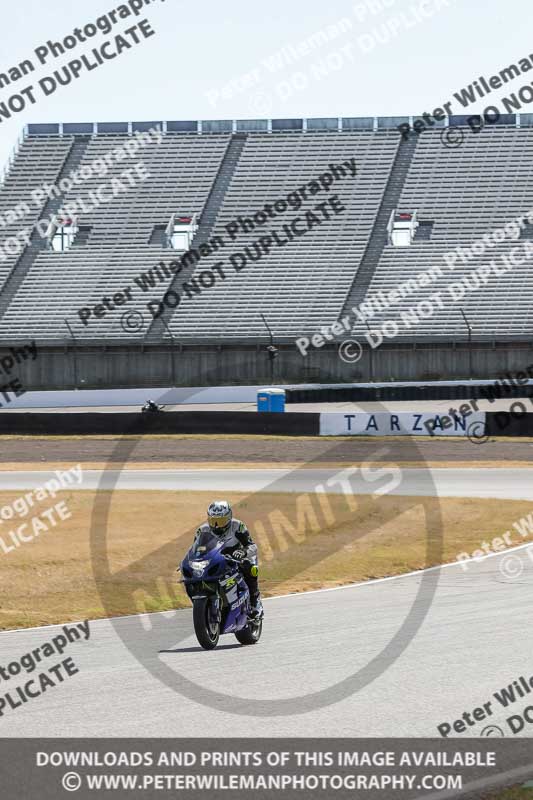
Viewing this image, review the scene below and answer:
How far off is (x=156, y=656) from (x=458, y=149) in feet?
173

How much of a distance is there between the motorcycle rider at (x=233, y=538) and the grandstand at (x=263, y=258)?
122 ft

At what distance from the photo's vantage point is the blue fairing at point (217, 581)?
32.4 feet

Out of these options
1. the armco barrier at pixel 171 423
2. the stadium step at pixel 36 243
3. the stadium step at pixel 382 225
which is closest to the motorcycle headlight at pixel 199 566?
the armco barrier at pixel 171 423

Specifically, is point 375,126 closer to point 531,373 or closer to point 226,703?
point 531,373

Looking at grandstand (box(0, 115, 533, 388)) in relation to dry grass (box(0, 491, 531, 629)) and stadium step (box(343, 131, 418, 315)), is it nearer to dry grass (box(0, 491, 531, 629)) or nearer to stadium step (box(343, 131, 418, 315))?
stadium step (box(343, 131, 418, 315))

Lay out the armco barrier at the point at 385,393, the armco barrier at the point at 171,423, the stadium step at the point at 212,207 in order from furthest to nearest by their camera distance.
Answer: the stadium step at the point at 212,207, the armco barrier at the point at 385,393, the armco barrier at the point at 171,423

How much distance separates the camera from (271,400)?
39500mm

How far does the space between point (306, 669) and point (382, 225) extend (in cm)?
4844

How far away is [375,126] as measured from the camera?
202ft

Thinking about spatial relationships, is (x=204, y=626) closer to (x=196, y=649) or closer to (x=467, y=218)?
(x=196, y=649)

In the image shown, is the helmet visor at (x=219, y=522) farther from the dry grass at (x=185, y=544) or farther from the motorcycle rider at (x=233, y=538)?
the dry grass at (x=185, y=544)

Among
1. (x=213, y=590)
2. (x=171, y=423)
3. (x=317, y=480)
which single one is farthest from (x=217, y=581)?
(x=171, y=423)

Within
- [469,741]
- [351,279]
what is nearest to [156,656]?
[469,741]

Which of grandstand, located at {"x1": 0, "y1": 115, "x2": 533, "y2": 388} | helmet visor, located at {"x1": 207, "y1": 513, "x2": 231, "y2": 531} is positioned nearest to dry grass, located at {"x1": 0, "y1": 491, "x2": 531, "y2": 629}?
helmet visor, located at {"x1": 207, "y1": 513, "x2": 231, "y2": 531}
